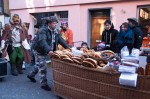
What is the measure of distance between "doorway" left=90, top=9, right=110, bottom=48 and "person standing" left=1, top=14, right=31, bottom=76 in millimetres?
5019

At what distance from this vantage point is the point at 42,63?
6.46m

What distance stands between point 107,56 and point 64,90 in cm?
107

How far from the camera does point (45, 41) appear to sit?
6066mm

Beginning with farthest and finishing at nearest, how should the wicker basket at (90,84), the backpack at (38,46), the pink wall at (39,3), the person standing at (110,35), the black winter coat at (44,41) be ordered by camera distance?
the pink wall at (39,3) → the person standing at (110,35) → the backpack at (38,46) → the black winter coat at (44,41) → the wicker basket at (90,84)

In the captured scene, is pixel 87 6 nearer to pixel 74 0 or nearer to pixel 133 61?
pixel 74 0

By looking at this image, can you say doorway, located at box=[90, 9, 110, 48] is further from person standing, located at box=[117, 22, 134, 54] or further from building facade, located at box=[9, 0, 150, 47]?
person standing, located at box=[117, 22, 134, 54]

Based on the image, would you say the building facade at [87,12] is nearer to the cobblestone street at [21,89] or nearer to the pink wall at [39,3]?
the pink wall at [39,3]

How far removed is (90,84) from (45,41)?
5.50 ft

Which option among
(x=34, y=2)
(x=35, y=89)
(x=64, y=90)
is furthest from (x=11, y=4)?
(x=64, y=90)

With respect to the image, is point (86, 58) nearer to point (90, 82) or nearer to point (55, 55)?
point (90, 82)

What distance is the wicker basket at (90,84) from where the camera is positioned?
14.0ft

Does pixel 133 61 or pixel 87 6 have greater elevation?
pixel 87 6

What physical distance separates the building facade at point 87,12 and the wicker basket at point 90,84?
6255 millimetres

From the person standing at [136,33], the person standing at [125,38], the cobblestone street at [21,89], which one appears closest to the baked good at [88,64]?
the cobblestone street at [21,89]
